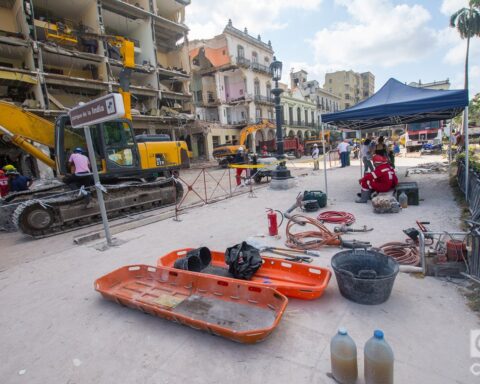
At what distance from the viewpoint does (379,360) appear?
1896mm

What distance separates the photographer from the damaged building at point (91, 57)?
60.6 feet

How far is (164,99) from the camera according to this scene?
28578 mm

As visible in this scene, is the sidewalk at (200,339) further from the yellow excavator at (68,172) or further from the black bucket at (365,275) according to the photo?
the yellow excavator at (68,172)

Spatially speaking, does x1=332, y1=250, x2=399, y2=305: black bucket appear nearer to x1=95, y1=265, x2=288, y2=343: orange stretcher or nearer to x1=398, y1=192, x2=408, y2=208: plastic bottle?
x1=95, y1=265, x2=288, y2=343: orange stretcher

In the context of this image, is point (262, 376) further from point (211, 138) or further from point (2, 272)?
point (211, 138)

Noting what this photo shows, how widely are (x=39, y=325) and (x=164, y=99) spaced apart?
1117 inches

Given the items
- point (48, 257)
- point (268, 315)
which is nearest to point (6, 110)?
point (48, 257)

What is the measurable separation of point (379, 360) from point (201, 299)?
6.34ft

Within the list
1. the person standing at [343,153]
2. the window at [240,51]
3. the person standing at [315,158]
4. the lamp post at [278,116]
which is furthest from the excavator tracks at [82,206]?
the window at [240,51]

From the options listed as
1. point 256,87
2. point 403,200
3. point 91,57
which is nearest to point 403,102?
point 403,200

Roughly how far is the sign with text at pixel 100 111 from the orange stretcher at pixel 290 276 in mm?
2464

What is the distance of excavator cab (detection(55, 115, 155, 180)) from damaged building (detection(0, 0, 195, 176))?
1121 centimetres

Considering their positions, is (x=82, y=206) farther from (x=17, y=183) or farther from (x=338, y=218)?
(x=338, y=218)

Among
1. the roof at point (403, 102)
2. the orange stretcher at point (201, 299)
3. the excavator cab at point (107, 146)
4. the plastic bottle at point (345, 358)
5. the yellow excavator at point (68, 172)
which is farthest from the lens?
the excavator cab at point (107, 146)
